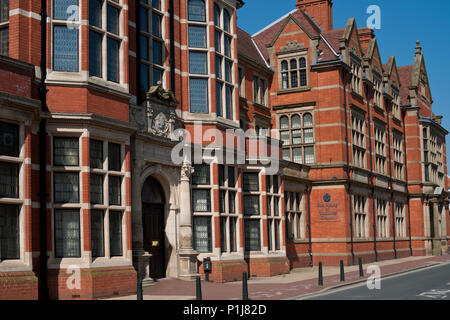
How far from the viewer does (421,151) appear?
48312 millimetres

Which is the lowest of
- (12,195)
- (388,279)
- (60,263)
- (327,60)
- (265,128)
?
(388,279)

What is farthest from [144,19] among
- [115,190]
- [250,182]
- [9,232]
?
[9,232]

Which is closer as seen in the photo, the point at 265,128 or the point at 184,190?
the point at 184,190

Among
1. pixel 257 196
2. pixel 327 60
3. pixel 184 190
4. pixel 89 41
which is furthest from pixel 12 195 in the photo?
pixel 327 60

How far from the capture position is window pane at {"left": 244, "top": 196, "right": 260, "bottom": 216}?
25844 mm

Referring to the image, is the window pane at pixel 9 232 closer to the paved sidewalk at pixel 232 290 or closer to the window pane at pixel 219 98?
the paved sidewalk at pixel 232 290

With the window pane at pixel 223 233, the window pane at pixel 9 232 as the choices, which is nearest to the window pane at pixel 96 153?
the window pane at pixel 9 232

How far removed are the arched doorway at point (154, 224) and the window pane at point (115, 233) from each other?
8.67 feet

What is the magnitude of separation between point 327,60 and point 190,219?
54.0 ft

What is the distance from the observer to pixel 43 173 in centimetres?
1627

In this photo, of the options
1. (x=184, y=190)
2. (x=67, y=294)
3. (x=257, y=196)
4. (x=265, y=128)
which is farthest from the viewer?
(x=265, y=128)

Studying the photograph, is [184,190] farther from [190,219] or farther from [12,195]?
[12,195]

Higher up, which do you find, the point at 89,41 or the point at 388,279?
the point at 89,41

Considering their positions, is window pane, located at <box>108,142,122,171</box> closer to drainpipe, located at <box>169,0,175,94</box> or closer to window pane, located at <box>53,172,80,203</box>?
window pane, located at <box>53,172,80,203</box>
